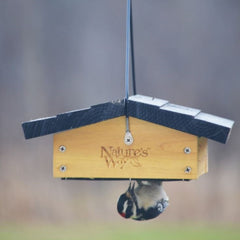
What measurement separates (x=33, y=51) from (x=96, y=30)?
63 cm

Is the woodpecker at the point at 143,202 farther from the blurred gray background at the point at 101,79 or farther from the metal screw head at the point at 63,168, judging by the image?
the blurred gray background at the point at 101,79

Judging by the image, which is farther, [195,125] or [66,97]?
[66,97]

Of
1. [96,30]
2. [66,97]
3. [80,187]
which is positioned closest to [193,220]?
[80,187]

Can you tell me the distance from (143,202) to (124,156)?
19cm

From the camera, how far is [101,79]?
25.1 ft

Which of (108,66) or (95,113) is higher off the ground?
(108,66)

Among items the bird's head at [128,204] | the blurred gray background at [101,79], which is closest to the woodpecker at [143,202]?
the bird's head at [128,204]

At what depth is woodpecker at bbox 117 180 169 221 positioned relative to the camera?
299 cm

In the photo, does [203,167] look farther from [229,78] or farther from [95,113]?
[229,78]

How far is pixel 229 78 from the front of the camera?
7.66 meters

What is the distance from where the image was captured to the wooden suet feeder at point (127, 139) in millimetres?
2896

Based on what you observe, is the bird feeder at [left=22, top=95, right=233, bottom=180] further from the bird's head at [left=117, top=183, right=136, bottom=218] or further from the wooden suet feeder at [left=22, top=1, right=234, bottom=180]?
the bird's head at [left=117, top=183, right=136, bottom=218]

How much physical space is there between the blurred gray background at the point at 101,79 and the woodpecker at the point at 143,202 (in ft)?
13.0

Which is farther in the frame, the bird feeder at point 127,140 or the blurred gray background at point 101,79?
the blurred gray background at point 101,79
